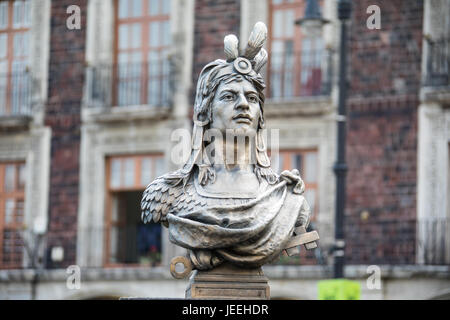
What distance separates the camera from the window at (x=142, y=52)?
3195cm

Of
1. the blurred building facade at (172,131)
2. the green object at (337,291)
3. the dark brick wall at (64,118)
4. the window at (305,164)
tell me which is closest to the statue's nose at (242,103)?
the green object at (337,291)

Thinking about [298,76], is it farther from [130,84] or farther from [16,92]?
[16,92]

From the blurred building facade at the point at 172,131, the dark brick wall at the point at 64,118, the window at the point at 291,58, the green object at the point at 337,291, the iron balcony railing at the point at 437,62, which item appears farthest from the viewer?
the dark brick wall at the point at 64,118

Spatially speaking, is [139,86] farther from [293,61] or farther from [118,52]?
[293,61]

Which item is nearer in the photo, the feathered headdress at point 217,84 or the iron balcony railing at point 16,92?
the feathered headdress at point 217,84

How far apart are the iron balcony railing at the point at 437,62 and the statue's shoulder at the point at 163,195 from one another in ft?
58.9

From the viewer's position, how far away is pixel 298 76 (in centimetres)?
3053

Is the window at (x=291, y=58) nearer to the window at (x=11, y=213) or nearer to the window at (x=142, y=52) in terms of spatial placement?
the window at (x=142, y=52)

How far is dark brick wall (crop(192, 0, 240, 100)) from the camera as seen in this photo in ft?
103

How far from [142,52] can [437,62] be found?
702 cm

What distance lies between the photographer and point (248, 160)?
11.7 metres

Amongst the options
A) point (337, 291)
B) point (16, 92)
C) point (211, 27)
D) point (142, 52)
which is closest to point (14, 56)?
point (16, 92)

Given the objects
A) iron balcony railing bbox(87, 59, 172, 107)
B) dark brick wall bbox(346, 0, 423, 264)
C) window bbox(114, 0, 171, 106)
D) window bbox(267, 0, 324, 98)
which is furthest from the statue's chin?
window bbox(114, 0, 171, 106)
